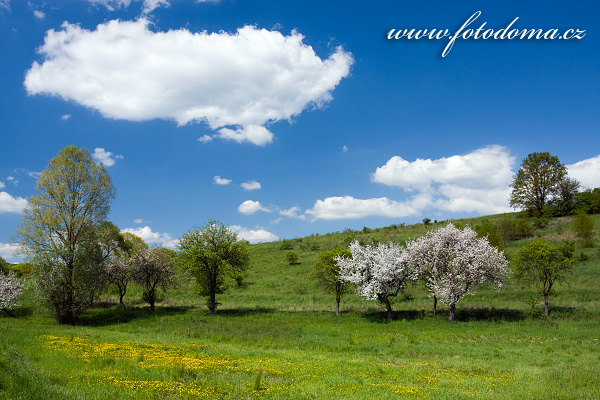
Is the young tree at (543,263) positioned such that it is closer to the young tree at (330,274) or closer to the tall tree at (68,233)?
the young tree at (330,274)

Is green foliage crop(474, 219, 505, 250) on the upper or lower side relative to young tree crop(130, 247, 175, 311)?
upper

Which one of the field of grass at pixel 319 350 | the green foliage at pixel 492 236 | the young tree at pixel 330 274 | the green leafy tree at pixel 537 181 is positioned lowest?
the field of grass at pixel 319 350

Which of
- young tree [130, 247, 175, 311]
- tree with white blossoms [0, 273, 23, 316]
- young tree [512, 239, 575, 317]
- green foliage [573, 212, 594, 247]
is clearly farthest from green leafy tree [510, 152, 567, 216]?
tree with white blossoms [0, 273, 23, 316]

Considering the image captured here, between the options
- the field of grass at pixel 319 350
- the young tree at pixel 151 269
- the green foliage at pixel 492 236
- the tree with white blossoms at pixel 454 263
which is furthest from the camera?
the green foliage at pixel 492 236

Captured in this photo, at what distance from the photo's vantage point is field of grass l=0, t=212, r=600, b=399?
12.1 m

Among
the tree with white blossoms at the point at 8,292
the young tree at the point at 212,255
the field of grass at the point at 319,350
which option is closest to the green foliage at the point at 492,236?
the field of grass at the point at 319,350

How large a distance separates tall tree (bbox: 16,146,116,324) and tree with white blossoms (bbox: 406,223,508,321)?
34.6 metres

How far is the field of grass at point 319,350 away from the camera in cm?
1209

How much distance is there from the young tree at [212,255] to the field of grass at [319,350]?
12.6 ft

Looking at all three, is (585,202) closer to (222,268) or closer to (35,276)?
(222,268)

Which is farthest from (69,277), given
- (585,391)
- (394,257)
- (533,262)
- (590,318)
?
(590,318)

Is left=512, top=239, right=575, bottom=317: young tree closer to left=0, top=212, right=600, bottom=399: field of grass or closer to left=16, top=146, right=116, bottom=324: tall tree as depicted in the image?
left=0, top=212, right=600, bottom=399: field of grass

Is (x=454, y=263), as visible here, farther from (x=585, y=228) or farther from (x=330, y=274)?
(x=585, y=228)

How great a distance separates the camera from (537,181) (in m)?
84.2
